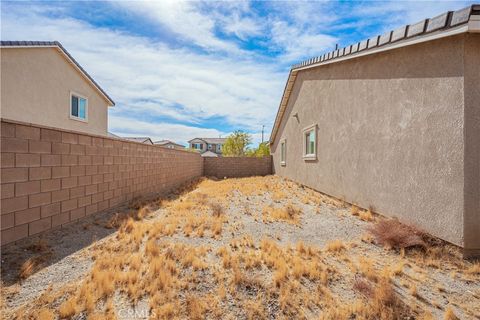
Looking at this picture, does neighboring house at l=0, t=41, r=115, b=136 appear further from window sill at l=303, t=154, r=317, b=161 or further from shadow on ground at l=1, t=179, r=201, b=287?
window sill at l=303, t=154, r=317, b=161

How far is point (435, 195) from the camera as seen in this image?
3.99 metres

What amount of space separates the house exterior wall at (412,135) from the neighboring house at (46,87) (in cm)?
922

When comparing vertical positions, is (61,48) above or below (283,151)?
above

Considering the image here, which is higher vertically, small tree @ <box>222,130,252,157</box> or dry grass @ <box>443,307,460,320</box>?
small tree @ <box>222,130,252,157</box>

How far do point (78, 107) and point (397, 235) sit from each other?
15.1m

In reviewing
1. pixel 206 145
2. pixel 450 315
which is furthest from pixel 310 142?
pixel 206 145

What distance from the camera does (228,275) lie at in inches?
125

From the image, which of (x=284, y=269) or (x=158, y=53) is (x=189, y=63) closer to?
(x=158, y=53)

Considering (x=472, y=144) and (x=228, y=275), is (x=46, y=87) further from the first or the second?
(x=472, y=144)

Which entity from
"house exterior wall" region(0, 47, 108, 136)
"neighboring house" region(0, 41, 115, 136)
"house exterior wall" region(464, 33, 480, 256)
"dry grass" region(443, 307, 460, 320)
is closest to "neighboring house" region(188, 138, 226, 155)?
"neighboring house" region(0, 41, 115, 136)

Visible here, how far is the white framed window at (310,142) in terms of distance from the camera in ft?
32.1

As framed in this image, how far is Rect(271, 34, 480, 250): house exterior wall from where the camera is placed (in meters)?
3.61

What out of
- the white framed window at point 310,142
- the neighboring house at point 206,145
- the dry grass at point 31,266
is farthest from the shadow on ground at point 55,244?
the neighboring house at point 206,145

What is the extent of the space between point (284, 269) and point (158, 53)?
31.0ft
